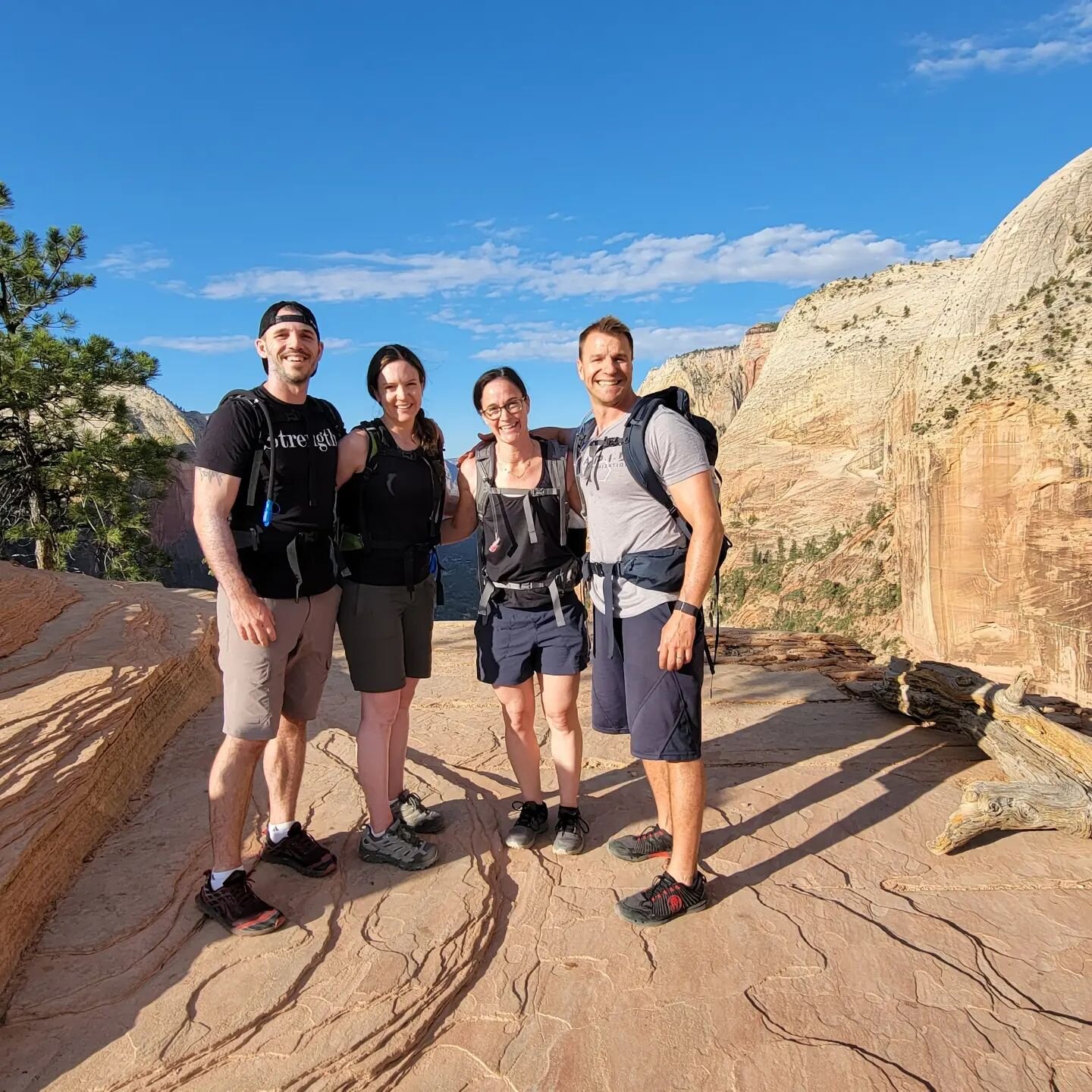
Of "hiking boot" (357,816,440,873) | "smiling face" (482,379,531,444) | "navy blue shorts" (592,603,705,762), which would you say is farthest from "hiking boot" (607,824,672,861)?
"smiling face" (482,379,531,444)

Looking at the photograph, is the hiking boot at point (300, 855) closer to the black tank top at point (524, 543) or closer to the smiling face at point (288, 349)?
the black tank top at point (524, 543)

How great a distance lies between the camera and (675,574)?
2604mm

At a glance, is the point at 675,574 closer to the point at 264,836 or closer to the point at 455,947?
the point at 455,947

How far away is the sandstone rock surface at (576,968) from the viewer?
6.41ft

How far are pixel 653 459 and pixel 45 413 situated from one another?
15.2 m

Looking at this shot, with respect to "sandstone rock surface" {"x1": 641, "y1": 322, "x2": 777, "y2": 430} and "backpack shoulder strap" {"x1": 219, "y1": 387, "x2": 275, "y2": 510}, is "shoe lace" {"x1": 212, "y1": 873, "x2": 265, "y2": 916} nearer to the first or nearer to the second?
"backpack shoulder strap" {"x1": 219, "y1": 387, "x2": 275, "y2": 510}

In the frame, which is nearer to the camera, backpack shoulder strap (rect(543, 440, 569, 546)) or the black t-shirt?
the black t-shirt

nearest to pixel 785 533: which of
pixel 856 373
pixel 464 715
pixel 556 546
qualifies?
pixel 856 373

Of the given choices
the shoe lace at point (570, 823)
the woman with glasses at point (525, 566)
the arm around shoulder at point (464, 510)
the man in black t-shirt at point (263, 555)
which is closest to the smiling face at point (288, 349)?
the man in black t-shirt at point (263, 555)

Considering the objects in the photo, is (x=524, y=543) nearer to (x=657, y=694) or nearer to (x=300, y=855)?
(x=657, y=694)

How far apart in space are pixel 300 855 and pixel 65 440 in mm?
14545

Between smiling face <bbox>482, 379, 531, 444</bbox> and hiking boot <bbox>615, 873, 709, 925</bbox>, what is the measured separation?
68.6 inches

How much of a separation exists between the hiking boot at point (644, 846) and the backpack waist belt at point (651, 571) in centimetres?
103

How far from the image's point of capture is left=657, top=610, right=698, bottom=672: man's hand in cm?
251
